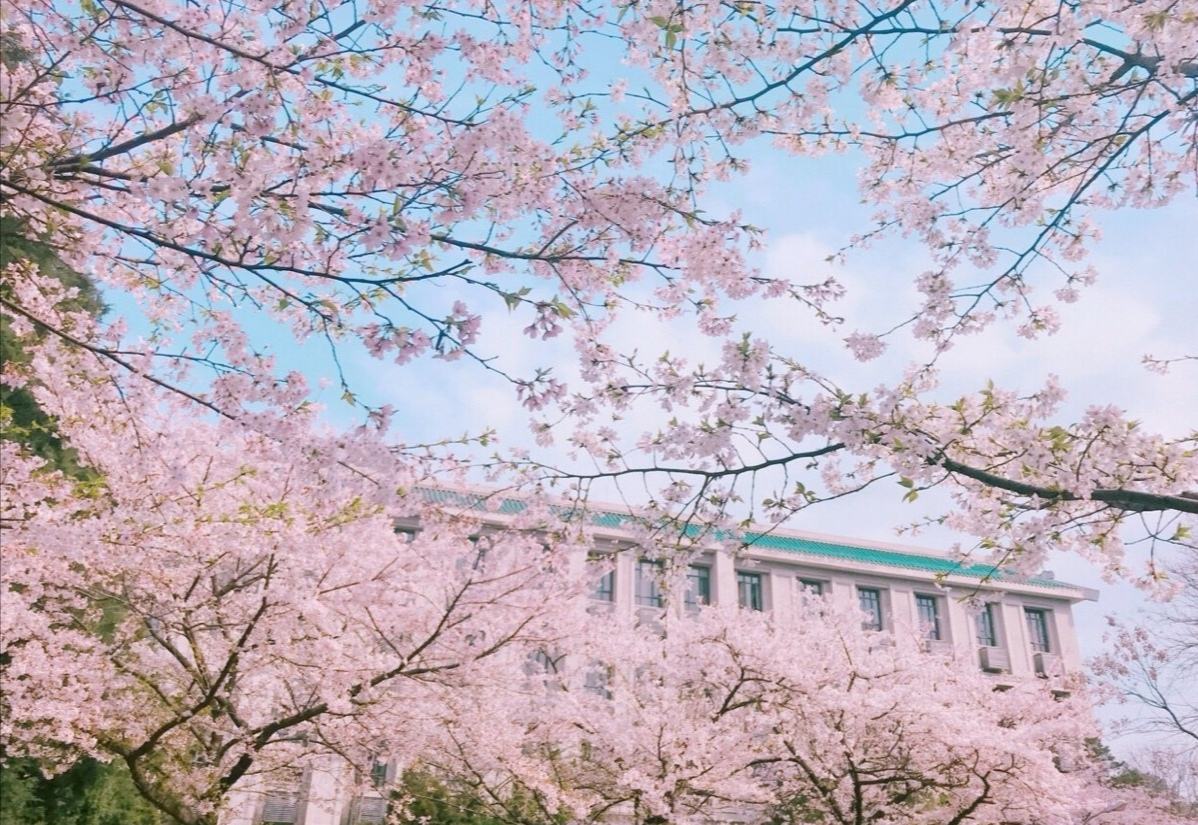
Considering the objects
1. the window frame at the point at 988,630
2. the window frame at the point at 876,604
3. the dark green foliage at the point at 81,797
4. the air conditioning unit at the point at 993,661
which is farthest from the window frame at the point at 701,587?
the dark green foliage at the point at 81,797

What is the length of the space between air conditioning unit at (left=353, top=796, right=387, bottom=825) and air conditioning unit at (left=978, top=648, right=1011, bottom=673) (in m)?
22.6

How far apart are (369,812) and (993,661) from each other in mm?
23594

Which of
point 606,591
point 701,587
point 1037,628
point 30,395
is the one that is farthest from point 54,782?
point 1037,628

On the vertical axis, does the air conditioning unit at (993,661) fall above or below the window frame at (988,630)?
below

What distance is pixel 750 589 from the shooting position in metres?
32.5

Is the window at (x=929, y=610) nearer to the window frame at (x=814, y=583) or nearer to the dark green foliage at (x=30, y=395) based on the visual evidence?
the window frame at (x=814, y=583)

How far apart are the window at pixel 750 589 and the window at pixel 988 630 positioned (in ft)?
31.2

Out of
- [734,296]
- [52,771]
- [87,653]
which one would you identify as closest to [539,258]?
[734,296]

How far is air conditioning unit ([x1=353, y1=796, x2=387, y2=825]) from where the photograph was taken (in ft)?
78.0

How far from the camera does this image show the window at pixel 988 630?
34.5 metres

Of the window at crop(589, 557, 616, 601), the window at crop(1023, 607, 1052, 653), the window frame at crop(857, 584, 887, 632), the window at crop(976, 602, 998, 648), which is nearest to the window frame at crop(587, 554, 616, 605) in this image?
the window at crop(589, 557, 616, 601)

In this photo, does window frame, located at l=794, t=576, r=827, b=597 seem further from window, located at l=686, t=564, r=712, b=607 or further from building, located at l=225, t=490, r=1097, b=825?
window, located at l=686, t=564, r=712, b=607

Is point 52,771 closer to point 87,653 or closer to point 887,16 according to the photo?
point 87,653

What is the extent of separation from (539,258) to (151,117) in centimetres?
266
